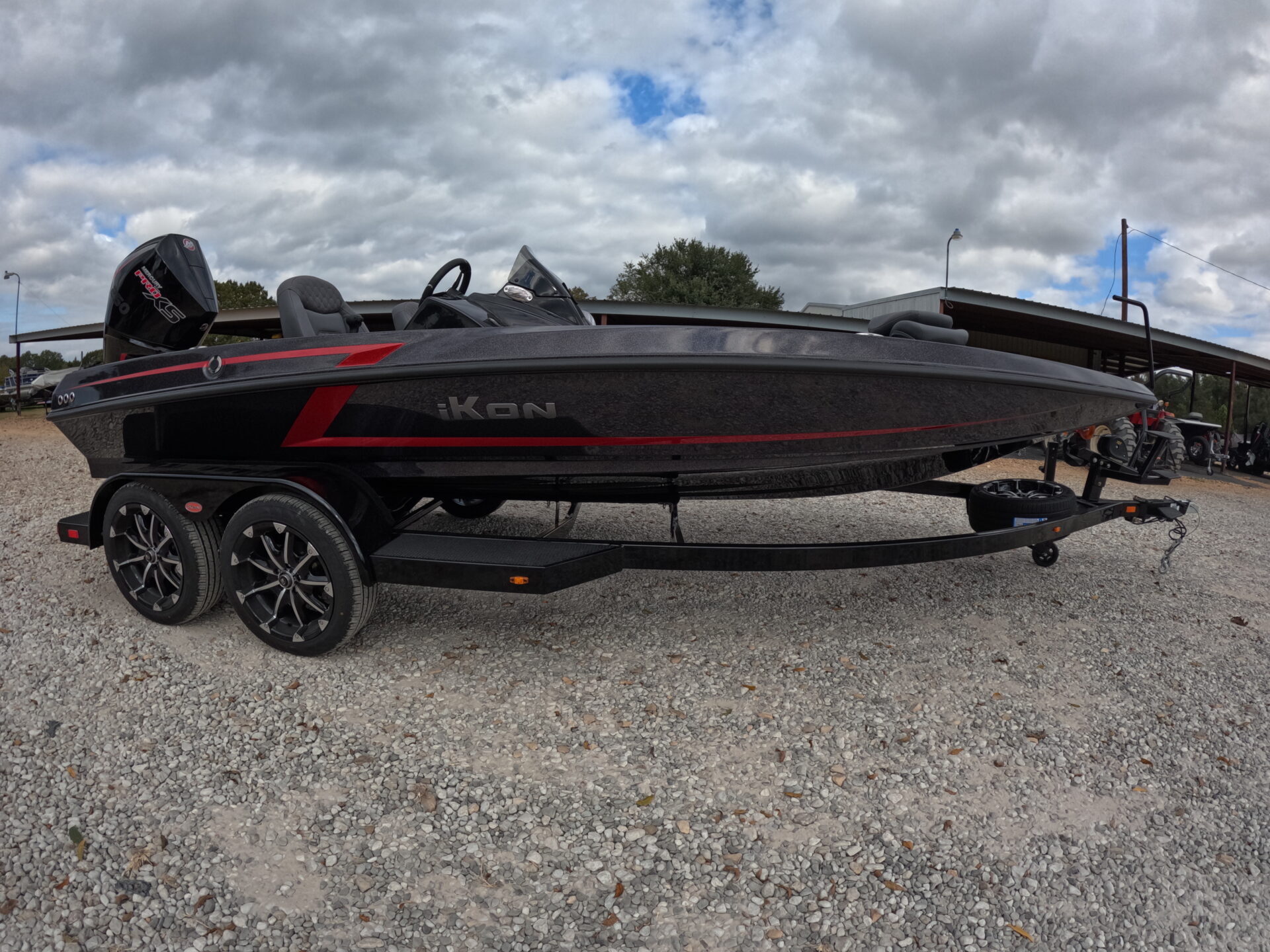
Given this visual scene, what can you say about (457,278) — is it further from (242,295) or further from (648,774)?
(242,295)

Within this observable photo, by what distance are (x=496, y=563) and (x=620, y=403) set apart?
0.72 meters

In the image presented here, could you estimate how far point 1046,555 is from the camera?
A: 4055 millimetres

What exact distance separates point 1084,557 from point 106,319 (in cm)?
532

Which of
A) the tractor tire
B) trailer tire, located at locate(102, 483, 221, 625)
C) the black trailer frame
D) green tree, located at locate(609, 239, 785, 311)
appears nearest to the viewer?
the black trailer frame

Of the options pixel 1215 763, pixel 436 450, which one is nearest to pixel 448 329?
pixel 436 450

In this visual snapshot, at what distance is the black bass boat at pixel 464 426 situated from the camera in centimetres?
244

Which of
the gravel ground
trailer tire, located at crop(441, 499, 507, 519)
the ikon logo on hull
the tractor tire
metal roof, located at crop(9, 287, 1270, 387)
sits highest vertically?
metal roof, located at crop(9, 287, 1270, 387)

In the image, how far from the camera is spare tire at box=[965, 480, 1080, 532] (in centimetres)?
325

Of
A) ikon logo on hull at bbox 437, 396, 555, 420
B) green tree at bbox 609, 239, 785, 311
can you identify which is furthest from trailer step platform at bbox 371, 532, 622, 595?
green tree at bbox 609, 239, 785, 311

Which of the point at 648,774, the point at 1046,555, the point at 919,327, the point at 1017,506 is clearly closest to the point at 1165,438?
the point at 1046,555

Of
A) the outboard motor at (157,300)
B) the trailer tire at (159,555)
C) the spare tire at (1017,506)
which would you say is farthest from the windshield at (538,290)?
the spare tire at (1017,506)

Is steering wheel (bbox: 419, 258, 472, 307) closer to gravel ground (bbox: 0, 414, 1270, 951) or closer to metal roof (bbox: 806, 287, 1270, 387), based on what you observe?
gravel ground (bbox: 0, 414, 1270, 951)

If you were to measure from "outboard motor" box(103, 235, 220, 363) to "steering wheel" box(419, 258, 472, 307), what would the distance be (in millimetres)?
1041

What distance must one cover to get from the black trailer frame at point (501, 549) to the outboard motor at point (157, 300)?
2.61 ft
